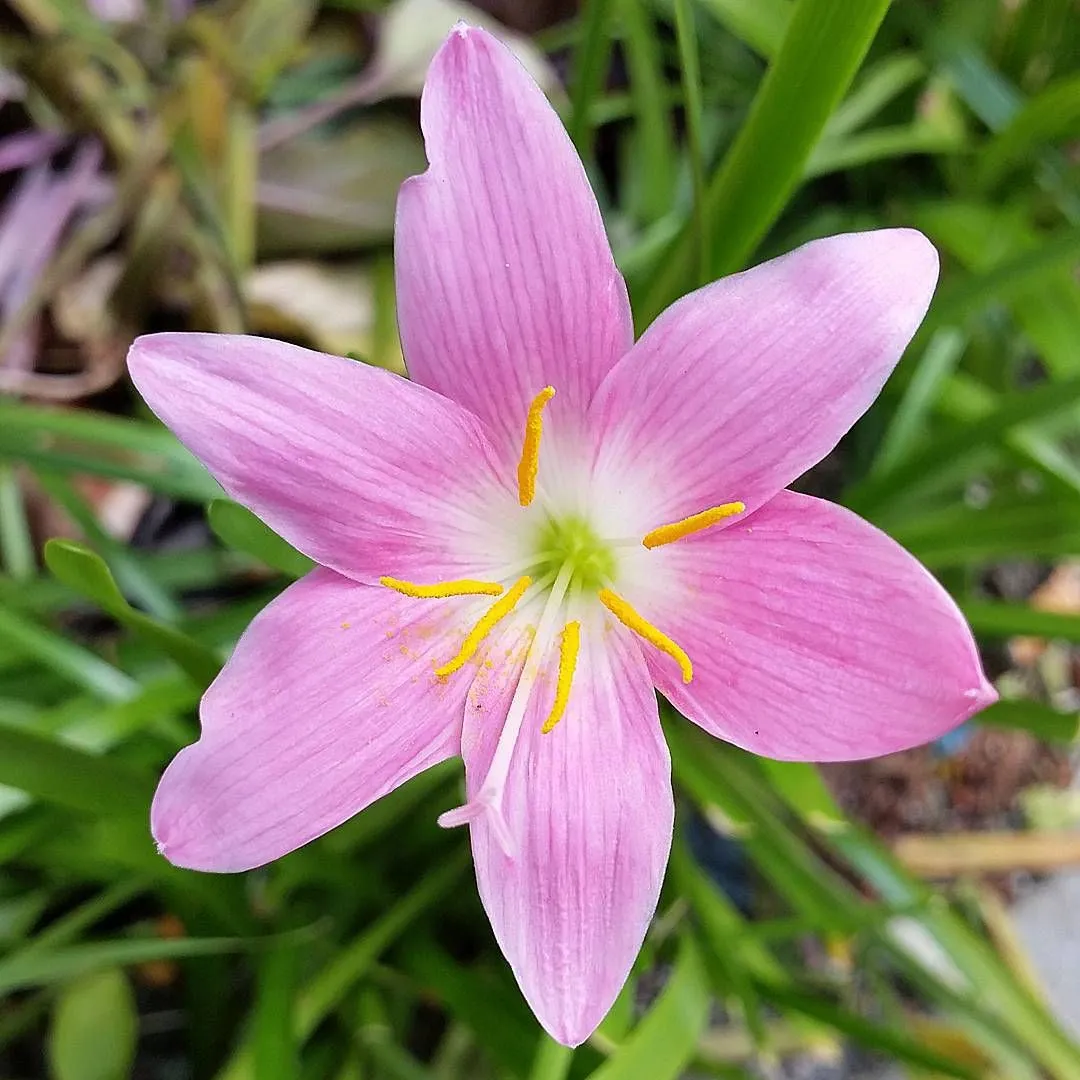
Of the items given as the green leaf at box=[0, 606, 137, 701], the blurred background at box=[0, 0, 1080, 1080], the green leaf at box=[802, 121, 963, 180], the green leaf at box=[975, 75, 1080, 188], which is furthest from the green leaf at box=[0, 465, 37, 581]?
the green leaf at box=[975, 75, 1080, 188]

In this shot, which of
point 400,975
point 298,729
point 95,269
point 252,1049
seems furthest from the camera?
point 95,269

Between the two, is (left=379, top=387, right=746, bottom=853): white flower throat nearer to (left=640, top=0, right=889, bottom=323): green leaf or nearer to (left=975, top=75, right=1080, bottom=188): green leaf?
(left=640, top=0, right=889, bottom=323): green leaf

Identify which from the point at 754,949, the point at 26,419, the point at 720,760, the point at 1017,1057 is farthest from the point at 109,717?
the point at 1017,1057

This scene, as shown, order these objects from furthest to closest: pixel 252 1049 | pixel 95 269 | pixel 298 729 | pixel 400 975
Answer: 1. pixel 95 269
2. pixel 400 975
3. pixel 252 1049
4. pixel 298 729

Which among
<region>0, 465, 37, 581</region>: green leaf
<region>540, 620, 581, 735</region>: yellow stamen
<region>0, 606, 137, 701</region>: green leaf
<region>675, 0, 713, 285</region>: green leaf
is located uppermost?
<region>675, 0, 713, 285</region>: green leaf

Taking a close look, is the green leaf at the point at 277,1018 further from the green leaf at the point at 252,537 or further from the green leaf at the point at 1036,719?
the green leaf at the point at 1036,719

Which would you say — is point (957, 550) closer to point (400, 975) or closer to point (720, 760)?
point (720, 760)

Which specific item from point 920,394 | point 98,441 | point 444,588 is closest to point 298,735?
point 444,588

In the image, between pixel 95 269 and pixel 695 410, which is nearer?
pixel 695 410
